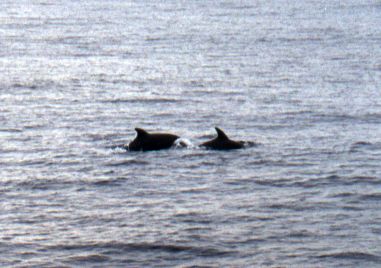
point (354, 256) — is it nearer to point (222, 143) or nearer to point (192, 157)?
point (192, 157)

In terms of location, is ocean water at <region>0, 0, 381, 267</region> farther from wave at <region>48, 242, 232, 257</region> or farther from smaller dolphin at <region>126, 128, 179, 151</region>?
smaller dolphin at <region>126, 128, 179, 151</region>

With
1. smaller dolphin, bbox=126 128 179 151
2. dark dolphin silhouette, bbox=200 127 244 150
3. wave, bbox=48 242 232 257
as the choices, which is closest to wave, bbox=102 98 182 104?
smaller dolphin, bbox=126 128 179 151

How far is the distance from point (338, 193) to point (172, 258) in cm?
621

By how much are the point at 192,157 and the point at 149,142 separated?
65.3 inches

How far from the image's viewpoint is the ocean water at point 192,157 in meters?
21.6

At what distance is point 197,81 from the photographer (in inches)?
1858

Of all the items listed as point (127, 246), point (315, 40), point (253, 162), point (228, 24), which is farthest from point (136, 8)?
point (127, 246)

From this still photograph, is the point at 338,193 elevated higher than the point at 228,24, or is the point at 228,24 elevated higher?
the point at 228,24

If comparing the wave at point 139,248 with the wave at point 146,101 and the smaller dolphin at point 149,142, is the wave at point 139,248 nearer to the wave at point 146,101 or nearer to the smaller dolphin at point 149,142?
the smaller dolphin at point 149,142

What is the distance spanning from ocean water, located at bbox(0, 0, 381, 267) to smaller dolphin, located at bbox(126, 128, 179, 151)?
0.58 meters

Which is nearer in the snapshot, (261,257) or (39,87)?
(261,257)

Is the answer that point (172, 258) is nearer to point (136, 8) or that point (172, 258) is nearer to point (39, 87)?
point (39, 87)

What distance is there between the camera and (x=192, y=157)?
97.1 ft

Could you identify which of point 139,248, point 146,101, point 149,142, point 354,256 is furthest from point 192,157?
point 146,101
